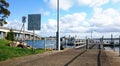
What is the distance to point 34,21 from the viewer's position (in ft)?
87.9

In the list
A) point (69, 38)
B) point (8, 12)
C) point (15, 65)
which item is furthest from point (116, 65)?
point (69, 38)

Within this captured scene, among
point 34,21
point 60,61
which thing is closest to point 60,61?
point 60,61

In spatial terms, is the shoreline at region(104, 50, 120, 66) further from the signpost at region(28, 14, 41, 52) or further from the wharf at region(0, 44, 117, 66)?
the signpost at region(28, 14, 41, 52)

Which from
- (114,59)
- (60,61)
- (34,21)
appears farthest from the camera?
(34,21)

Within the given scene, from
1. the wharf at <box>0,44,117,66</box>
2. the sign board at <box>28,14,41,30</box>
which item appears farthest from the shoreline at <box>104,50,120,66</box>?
the sign board at <box>28,14,41,30</box>

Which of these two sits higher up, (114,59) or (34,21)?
(34,21)

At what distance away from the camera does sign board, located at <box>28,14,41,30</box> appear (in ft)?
86.9

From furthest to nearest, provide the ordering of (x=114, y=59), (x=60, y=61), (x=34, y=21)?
(x=34, y=21) < (x=114, y=59) < (x=60, y=61)

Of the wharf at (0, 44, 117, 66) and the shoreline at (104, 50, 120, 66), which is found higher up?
the wharf at (0, 44, 117, 66)

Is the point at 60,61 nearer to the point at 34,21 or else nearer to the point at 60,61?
the point at 60,61

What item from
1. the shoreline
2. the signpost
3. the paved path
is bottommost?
the shoreline

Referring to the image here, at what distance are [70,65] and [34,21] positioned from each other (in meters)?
13.2

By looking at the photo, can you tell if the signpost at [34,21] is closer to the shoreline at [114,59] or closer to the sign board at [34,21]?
the sign board at [34,21]

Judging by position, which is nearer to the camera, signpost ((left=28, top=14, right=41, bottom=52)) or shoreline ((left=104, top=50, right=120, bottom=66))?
shoreline ((left=104, top=50, right=120, bottom=66))
